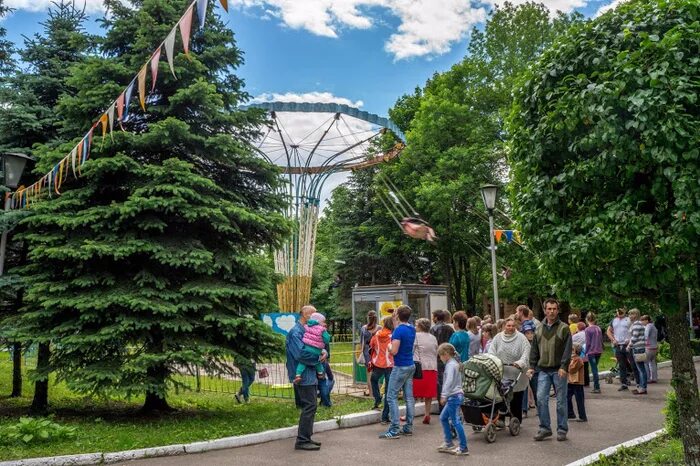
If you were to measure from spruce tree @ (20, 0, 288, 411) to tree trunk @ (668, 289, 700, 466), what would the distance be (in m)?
6.64

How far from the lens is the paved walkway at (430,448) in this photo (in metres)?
7.59

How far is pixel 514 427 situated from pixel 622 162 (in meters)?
5.06

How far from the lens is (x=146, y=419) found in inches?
407

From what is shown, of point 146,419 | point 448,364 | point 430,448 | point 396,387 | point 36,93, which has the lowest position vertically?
point 430,448

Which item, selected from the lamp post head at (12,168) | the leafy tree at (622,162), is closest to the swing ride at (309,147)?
the lamp post head at (12,168)

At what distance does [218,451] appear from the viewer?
27.0 ft

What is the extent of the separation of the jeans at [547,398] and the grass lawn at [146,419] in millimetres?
3804

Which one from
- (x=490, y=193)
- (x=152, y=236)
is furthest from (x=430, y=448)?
(x=490, y=193)

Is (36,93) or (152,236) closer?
(152,236)

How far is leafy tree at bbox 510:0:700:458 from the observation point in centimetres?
509

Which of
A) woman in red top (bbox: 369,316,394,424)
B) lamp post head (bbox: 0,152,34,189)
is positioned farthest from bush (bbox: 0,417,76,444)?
woman in red top (bbox: 369,316,394,424)

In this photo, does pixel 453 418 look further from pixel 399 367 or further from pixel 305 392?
pixel 305 392

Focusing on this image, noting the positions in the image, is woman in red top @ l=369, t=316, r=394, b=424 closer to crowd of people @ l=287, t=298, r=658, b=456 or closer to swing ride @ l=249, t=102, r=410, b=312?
crowd of people @ l=287, t=298, r=658, b=456

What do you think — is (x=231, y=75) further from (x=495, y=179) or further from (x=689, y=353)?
(x=495, y=179)
